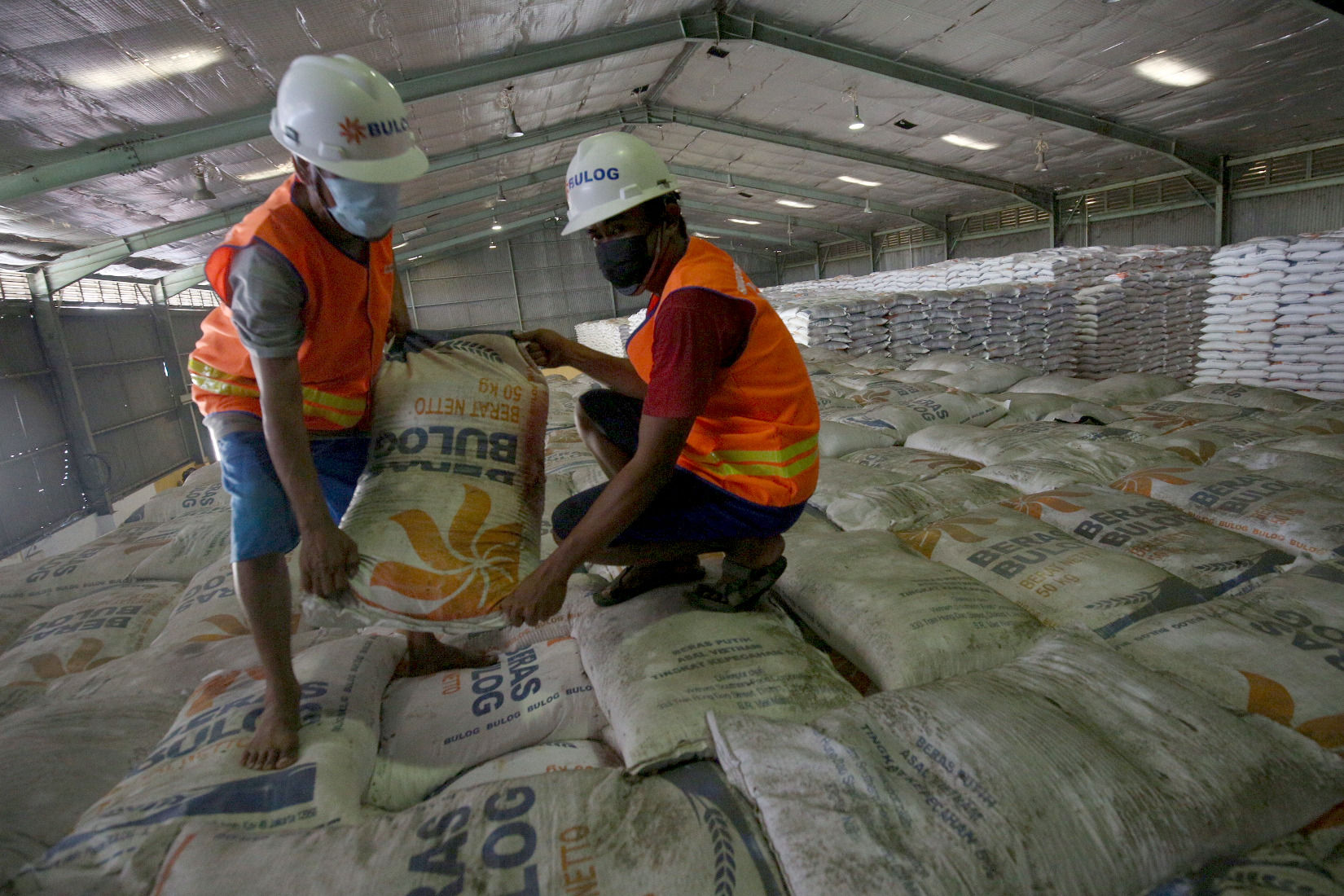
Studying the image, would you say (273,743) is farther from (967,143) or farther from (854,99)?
(967,143)

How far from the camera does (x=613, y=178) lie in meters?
1.40

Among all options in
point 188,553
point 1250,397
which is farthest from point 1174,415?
point 188,553

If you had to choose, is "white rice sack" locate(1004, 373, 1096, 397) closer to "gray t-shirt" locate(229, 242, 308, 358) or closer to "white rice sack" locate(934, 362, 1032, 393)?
"white rice sack" locate(934, 362, 1032, 393)

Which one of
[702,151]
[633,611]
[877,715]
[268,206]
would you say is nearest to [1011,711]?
[877,715]

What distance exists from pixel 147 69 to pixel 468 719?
430cm

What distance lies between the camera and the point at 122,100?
386 centimetres

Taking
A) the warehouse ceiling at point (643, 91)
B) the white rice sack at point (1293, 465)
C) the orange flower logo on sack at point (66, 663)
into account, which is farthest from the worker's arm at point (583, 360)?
the warehouse ceiling at point (643, 91)

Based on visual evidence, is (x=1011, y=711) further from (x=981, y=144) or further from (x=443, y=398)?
(x=981, y=144)

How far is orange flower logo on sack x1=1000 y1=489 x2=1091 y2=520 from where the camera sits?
7.11 feet

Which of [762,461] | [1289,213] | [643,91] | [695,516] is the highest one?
[643,91]

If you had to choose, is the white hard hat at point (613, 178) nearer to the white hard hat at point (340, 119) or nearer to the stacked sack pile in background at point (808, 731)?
the white hard hat at point (340, 119)

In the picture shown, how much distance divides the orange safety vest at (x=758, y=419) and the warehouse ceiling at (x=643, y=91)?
348cm

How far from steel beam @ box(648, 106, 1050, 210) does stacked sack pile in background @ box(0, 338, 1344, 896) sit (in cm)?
855

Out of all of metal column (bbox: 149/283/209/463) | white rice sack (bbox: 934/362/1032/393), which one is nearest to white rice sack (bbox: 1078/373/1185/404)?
white rice sack (bbox: 934/362/1032/393)
